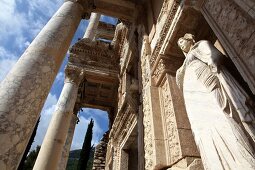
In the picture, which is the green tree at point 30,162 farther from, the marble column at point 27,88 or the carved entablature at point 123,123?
the marble column at point 27,88

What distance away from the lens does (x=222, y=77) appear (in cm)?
223

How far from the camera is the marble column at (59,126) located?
6.70 metres

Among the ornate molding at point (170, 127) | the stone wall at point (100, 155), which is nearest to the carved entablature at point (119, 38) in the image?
the stone wall at point (100, 155)

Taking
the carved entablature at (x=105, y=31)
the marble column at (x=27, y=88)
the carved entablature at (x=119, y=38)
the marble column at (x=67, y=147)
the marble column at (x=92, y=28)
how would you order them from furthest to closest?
1. the carved entablature at (x=105, y=31)
2. the marble column at (x=92, y=28)
3. the carved entablature at (x=119, y=38)
4. the marble column at (x=67, y=147)
5. the marble column at (x=27, y=88)

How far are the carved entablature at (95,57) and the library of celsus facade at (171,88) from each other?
2.80 metres

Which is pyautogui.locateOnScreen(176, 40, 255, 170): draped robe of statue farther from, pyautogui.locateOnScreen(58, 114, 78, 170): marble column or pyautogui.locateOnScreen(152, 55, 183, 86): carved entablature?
pyautogui.locateOnScreen(58, 114, 78, 170): marble column

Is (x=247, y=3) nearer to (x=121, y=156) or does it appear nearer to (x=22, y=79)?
(x=22, y=79)

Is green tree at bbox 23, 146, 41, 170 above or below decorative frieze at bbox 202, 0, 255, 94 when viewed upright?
above

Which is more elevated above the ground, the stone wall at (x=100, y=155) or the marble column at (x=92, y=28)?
the marble column at (x=92, y=28)

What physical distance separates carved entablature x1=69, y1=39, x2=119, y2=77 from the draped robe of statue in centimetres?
821

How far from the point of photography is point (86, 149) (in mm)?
17266

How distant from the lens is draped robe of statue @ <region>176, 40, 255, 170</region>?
1727mm

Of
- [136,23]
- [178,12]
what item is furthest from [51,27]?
[136,23]

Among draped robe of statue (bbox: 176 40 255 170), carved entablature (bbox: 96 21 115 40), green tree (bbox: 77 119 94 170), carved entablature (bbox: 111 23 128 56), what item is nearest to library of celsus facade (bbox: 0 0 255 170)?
draped robe of statue (bbox: 176 40 255 170)
